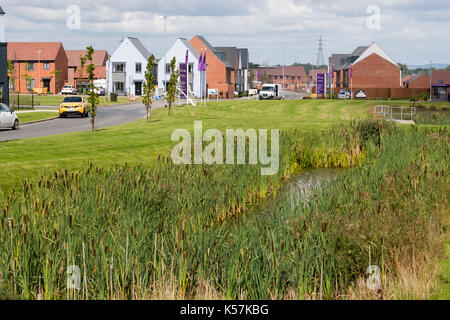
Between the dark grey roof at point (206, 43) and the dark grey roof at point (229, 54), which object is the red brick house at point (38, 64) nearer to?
the dark grey roof at point (206, 43)

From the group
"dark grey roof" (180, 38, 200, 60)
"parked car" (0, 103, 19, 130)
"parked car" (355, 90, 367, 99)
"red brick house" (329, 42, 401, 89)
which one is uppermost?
"dark grey roof" (180, 38, 200, 60)

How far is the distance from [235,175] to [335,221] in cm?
623

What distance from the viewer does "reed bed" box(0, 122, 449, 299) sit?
27.3 feet

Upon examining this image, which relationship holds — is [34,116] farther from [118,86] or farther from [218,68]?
[218,68]

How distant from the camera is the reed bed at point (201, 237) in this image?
8336 millimetres

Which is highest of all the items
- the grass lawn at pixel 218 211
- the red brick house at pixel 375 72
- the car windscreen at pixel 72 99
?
the red brick house at pixel 375 72

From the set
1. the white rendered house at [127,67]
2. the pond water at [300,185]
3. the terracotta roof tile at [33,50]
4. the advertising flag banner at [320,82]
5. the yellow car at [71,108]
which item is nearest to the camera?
the pond water at [300,185]

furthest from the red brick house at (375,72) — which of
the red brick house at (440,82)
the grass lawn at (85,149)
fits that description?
the grass lawn at (85,149)

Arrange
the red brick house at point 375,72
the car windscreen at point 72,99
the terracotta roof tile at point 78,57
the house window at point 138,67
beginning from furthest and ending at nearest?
1. the terracotta roof tile at point 78,57
2. the red brick house at point 375,72
3. the house window at point 138,67
4. the car windscreen at point 72,99

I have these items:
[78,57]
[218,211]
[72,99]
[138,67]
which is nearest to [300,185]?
[218,211]

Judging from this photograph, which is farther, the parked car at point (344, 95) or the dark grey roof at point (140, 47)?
the dark grey roof at point (140, 47)

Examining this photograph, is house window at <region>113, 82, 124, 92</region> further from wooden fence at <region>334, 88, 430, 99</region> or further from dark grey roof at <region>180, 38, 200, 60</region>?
wooden fence at <region>334, 88, 430, 99</region>

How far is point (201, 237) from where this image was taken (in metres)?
8.96

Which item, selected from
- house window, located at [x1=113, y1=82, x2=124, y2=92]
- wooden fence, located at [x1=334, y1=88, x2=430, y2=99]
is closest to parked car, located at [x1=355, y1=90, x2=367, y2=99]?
wooden fence, located at [x1=334, y1=88, x2=430, y2=99]
